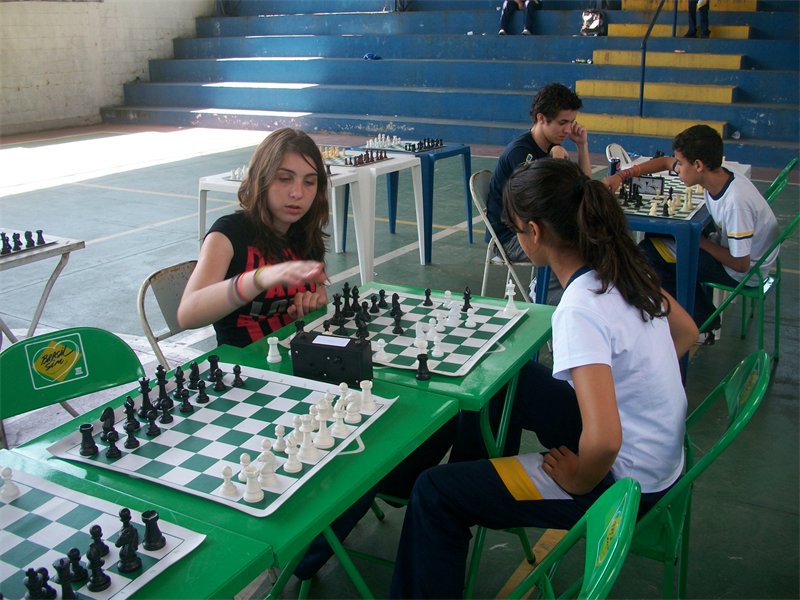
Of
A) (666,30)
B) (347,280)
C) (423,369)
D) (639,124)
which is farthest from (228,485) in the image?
(666,30)

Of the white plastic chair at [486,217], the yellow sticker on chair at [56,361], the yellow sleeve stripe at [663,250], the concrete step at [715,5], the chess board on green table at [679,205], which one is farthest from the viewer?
the concrete step at [715,5]

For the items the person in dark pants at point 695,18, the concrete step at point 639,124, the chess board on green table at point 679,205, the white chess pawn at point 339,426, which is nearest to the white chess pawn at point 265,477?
the white chess pawn at point 339,426

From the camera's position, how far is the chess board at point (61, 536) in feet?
4.21

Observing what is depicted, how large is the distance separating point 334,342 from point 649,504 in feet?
2.98

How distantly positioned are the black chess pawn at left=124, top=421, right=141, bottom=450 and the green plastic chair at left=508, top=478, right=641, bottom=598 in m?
0.89

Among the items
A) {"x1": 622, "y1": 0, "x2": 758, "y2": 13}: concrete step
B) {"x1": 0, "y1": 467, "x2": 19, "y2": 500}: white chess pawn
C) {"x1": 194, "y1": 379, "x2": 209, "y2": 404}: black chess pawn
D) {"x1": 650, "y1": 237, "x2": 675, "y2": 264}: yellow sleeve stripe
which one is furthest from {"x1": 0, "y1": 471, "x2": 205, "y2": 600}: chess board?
{"x1": 622, "y1": 0, "x2": 758, "y2": 13}: concrete step

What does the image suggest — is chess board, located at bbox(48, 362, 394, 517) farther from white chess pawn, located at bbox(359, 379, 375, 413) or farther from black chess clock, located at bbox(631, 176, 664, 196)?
black chess clock, located at bbox(631, 176, 664, 196)

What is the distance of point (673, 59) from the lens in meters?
10.7

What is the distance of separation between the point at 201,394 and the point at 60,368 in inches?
21.6

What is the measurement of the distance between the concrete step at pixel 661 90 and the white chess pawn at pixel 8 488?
33.6 feet

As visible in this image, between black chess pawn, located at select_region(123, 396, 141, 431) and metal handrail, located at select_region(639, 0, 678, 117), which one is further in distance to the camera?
metal handrail, located at select_region(639, 0, 678, 117)

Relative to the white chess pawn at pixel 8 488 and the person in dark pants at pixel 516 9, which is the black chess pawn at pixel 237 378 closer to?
the white chess pawn at pixel 8 488

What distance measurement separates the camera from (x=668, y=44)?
10922mm

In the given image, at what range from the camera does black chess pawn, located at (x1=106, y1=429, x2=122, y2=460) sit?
1677mm
